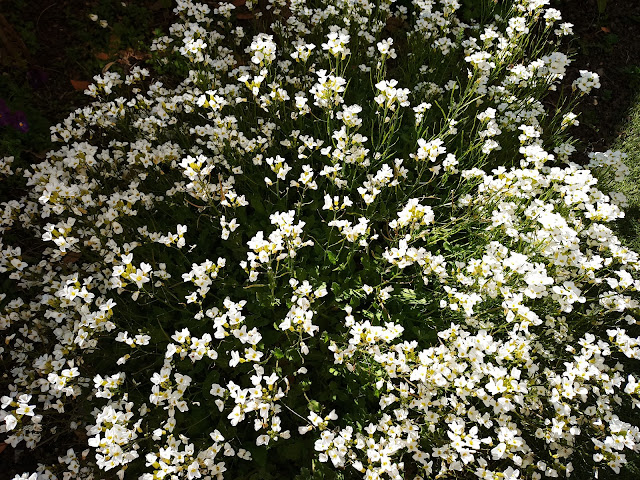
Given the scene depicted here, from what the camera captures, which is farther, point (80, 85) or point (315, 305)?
point (80, 85)

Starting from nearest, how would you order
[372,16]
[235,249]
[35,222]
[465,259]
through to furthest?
[235,249] < [465,259] < [35,222] < [372,16]

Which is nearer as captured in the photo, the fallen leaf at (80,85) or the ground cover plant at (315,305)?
the ground cover plant at (315,305)

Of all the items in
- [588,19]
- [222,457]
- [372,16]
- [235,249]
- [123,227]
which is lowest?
Answer: [222,457]

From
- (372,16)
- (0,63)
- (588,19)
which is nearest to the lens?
(0,63)

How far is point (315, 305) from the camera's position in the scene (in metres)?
2.67

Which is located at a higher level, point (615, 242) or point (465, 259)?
point (615, 242)

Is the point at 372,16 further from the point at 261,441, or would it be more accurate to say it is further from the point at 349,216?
the point at 261,441

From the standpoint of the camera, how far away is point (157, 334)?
2.56 m

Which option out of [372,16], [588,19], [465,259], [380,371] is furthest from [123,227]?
[588,19]

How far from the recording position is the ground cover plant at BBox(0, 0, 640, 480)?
2.23 m

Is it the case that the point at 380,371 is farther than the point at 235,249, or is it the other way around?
the point at 235,249

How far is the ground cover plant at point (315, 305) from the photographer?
223 centimetres

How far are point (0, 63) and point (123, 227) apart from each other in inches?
90.9

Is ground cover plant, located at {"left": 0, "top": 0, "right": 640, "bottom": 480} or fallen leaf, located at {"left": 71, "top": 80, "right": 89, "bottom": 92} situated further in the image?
fallen leaf, located at {"left": 71, "top": 80, "right": 89, "bottom": 92}
